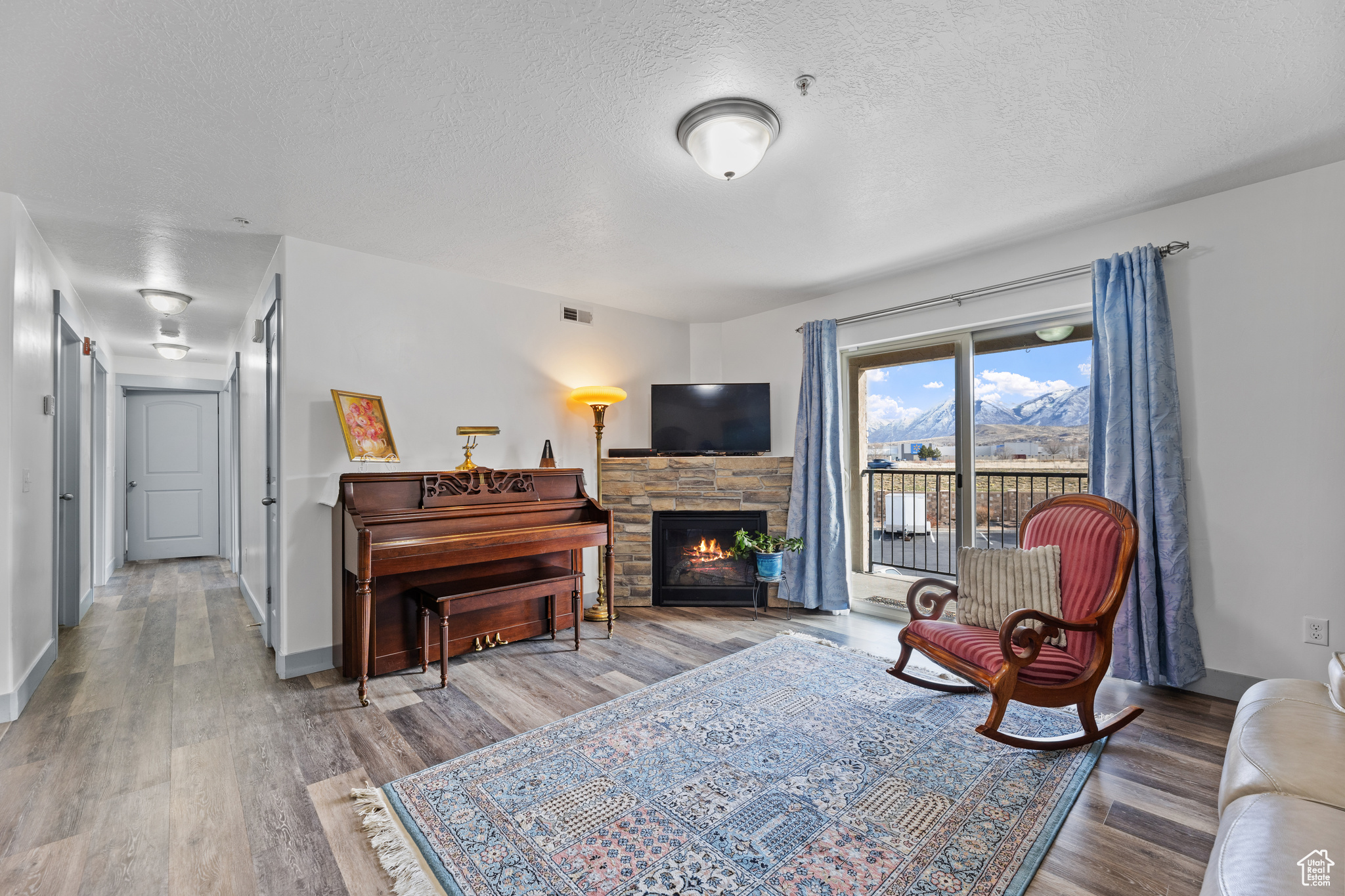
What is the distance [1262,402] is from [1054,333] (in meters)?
1.07

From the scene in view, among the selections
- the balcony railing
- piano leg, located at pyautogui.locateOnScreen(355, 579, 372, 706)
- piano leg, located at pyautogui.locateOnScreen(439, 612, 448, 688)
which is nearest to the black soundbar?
the balcony railing

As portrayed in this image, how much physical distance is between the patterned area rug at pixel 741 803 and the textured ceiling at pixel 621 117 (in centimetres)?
240

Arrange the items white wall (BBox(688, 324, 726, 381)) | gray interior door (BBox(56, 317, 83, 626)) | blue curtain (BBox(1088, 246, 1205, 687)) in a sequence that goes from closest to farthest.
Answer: blue curtain (BBox(1088, 246, 1205, 687))
gray interior door (BBox(56, 317, 83, 626))
white wall (BBox(688, 324, 726, 381))

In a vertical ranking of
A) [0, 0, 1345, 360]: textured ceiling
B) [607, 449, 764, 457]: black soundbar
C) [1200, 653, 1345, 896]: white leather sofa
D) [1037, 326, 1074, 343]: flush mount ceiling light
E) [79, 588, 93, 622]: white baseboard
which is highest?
[0, 0, 1345, 360]: textured ceiling

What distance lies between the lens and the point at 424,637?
10.1 feet

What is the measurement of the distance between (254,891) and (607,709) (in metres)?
1.38

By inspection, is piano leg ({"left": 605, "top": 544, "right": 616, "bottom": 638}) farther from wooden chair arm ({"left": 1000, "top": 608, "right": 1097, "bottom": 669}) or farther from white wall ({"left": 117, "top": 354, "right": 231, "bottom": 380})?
white wall ({"left": 117, "top": 354, "right": 231, "bottom": 380})

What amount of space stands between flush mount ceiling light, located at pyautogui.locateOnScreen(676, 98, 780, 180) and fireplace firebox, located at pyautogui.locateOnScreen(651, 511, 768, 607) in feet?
9.67

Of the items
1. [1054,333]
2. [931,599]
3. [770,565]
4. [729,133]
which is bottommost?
[770,565]

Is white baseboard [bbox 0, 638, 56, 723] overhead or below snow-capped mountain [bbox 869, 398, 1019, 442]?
below

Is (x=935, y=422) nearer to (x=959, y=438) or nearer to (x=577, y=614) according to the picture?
(x=959, y=438)

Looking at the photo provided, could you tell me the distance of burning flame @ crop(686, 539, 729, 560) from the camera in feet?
15.4

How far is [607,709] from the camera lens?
269cm

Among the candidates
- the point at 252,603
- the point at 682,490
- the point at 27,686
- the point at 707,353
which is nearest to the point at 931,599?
the point at 682,490
